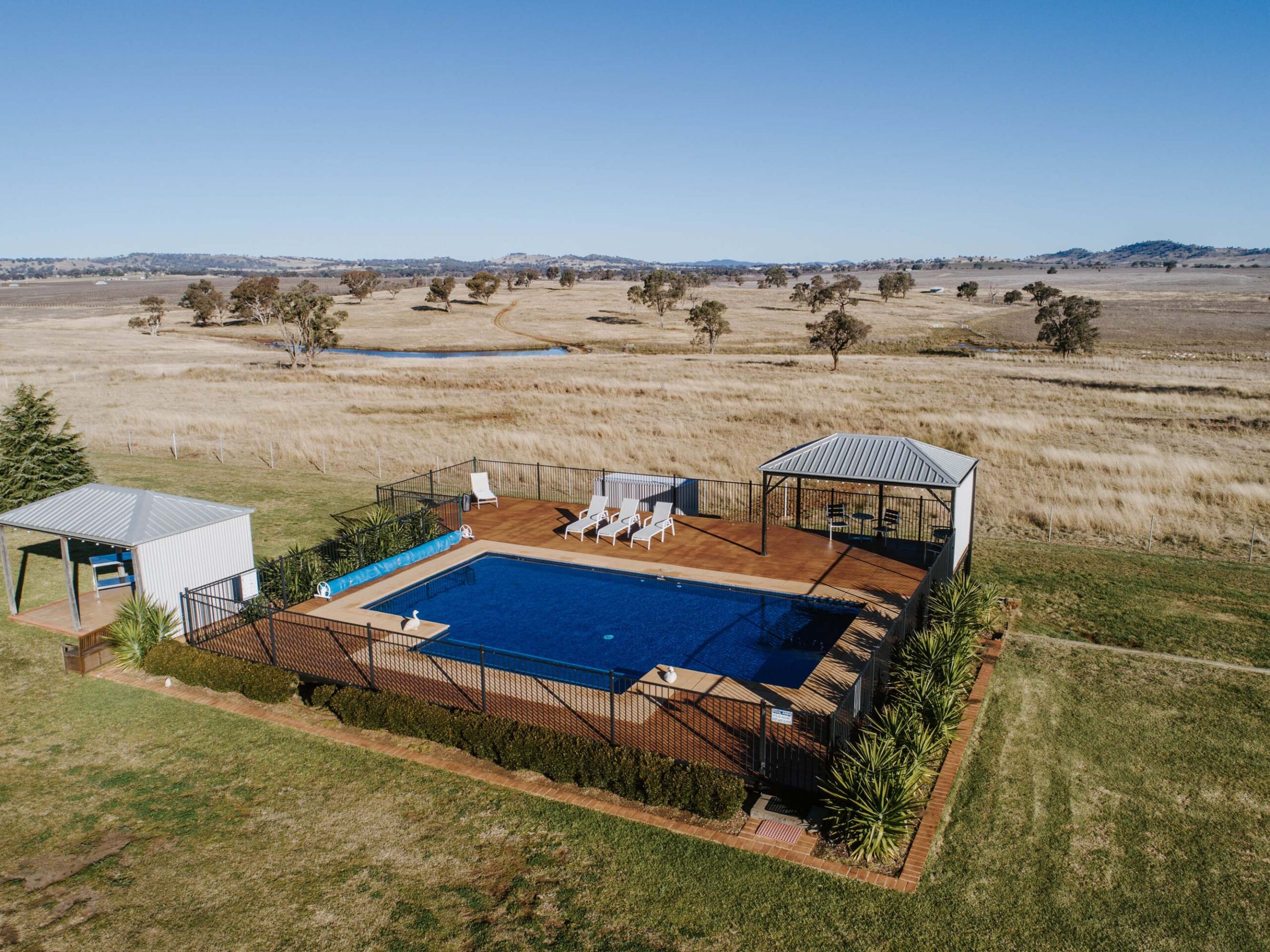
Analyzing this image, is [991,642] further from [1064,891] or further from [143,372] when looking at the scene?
[143,372]

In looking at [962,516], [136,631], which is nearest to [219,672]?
[136,631]

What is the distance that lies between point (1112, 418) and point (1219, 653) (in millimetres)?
26627

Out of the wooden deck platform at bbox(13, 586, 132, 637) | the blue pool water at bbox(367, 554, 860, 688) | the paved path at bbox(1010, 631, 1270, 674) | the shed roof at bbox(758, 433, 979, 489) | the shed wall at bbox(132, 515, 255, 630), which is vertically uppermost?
the shed roof at bbox(758, 433, 979, 489)

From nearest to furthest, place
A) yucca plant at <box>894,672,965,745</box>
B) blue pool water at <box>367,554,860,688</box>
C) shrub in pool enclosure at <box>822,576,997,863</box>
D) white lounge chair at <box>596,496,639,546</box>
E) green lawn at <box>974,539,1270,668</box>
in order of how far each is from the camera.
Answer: shrub in pool enclosure at <box>822,576,997,863</box>
yucca plant at <box>894,672,965,745</box>
blue pool water at <box>367,554,860,688</box>
green lawn at <box>974,539,1270,668</box>
white lounge chair at <box>596,496,639,546</box>

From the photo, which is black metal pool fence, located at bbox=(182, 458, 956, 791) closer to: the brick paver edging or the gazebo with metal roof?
the brick paver edging

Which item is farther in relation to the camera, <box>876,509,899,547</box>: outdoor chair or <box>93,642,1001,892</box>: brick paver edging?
<box>876,509,899,547</box>: outdoor chair

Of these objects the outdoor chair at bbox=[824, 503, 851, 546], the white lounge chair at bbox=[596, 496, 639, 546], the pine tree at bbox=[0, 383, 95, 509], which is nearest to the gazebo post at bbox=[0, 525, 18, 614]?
the pine tree at bbox=[0, 383, 95, 509]

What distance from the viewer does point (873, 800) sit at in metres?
9.27

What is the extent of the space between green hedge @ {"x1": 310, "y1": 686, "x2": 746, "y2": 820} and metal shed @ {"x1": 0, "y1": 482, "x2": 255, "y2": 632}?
4435 mm

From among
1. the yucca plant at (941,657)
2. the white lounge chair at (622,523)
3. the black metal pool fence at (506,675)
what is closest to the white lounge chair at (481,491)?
the black metal pool fence at (506,675)

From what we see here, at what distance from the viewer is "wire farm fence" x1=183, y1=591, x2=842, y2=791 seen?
34.2 ft

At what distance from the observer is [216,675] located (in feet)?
42.8

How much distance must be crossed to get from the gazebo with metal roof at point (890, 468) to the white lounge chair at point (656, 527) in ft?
8.46

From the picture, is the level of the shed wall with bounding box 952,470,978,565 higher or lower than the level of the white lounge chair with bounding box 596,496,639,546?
higher
